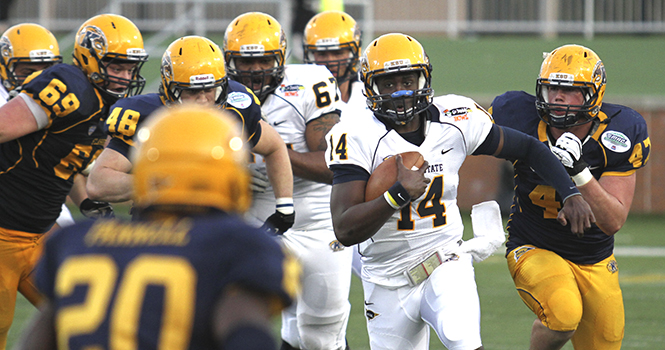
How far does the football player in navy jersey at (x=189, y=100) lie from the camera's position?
11.9 ft

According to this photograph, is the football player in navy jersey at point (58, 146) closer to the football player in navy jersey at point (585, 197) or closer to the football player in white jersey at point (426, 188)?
the football player in white jersey at point (426, 188)

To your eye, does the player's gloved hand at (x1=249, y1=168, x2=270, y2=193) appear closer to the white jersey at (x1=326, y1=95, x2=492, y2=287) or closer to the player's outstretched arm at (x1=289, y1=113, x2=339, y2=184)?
the player's outstretched arm at (x1=289, y1=113, x2=339, y2=184)

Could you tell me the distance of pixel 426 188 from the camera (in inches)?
136

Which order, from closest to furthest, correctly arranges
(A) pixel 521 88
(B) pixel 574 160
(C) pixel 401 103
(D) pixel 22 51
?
(C) pixel 401 103 < (B) pixel 574 160 < (D) pixel 22 51 < (A) pixel 521 88

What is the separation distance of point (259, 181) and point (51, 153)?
3.57 feet

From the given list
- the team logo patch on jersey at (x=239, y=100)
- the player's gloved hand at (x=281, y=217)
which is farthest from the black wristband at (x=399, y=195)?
the team logo patch on jersey at (x=239, y=100)

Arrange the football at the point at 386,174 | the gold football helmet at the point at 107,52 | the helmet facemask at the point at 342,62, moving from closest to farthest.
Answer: the football at the point at 386,174
the gold football helmet at the point at 107,52
the helmet facemask at the point at 342,62

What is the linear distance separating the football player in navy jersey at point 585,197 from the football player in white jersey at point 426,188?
395 millimetres

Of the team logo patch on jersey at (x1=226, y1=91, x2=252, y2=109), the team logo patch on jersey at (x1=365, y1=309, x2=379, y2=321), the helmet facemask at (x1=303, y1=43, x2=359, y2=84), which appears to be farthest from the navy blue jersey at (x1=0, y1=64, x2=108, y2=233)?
the helmet facemask at (x1=303, y1=43, x2=359, y2=84)

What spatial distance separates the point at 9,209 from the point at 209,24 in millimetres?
11293

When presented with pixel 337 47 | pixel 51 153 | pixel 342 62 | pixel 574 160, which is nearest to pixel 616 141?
pixel 574 160

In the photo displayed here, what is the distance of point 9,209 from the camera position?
4234mm

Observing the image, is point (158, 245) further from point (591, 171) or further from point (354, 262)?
point (354, 262)

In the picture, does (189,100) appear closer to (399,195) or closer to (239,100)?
(239,100)
